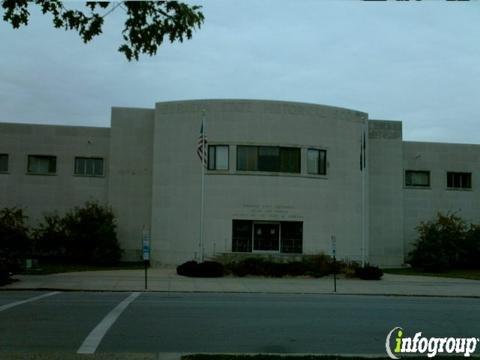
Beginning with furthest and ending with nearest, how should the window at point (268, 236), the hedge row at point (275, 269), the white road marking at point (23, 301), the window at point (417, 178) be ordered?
the window at point (417, 178)
the window at point (268, 236)
the hedge row at point (275, 269)
the white road marking at point (23, 301)

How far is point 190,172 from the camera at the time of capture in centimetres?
3691

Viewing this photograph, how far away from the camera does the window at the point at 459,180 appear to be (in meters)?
44.6

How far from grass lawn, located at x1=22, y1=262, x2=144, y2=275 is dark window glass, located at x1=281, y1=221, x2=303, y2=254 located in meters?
8.62

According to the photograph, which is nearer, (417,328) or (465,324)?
(417,328)

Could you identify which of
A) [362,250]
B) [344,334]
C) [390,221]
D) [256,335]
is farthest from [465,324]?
[390,221]

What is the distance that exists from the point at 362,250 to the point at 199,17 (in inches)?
1130

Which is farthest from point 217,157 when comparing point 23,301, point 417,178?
point 23,301

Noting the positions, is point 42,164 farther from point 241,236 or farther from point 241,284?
point 241,284

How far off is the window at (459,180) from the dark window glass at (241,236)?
54.8 ft

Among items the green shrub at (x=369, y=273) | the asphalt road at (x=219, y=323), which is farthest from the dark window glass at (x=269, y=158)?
the asphalt road at (x=219, y=323)

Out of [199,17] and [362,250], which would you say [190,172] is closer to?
[362,250]

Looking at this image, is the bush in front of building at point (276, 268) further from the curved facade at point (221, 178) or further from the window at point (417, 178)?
the window at point (417, 178)

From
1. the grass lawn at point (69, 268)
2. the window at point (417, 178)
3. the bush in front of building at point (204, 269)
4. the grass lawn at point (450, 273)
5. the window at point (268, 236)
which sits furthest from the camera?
the window at point (417, 178)

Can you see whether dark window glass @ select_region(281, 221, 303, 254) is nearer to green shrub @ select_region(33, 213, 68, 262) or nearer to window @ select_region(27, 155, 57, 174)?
green shrub @ select_region(33, 213, 68, 262)
